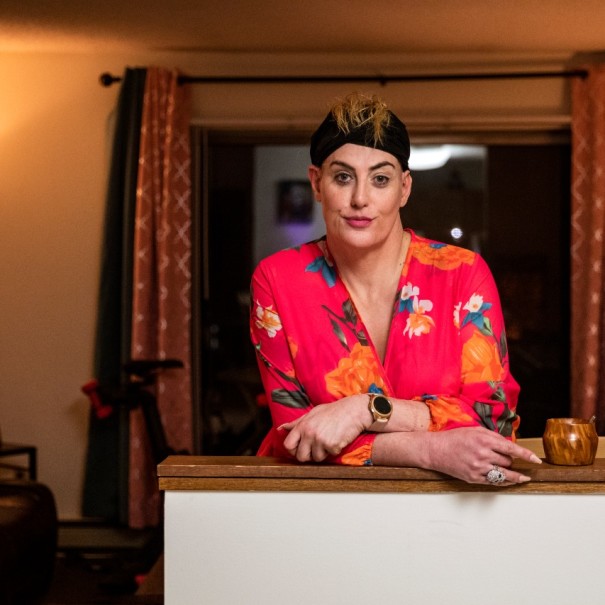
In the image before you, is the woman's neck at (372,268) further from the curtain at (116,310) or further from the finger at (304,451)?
the curtain at (116,310)

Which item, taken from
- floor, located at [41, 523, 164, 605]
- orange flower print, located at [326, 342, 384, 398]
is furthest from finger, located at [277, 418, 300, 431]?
floor, located at [41, 523, 164, 605]

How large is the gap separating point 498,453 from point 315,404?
1.26 ft

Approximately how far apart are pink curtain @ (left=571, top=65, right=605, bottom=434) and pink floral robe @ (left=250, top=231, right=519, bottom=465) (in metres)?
3.25

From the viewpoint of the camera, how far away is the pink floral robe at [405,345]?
4.63ft

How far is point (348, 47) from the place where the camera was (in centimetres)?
470

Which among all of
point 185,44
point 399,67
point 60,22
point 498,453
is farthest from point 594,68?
point 498,453

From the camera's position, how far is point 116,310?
15.5ft

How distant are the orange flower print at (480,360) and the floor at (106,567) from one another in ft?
6.87

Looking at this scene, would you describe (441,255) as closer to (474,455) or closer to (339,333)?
(339,333)

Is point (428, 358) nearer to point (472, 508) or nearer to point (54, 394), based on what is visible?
point (472, 508)

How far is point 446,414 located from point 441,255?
300mm

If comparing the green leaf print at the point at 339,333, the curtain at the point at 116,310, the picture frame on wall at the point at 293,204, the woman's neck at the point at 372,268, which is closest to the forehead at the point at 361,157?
the woman's neck at the point at 372,268

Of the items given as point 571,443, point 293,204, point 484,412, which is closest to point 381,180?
point 484,412

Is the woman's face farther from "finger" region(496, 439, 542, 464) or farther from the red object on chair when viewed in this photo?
the red object on chair
